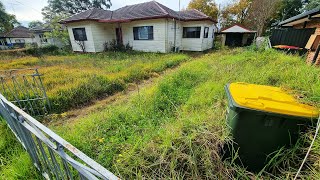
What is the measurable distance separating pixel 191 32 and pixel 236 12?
19142 millimetres

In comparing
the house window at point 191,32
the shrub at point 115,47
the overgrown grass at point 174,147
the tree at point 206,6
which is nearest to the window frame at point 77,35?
the shrub at point 115,47

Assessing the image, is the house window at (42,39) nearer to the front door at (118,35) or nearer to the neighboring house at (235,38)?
the front door at (118,35)

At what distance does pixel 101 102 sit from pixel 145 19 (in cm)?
931

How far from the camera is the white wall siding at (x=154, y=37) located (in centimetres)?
1159

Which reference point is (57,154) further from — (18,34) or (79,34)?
(18,34)

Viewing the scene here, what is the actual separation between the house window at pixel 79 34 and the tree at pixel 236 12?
82.9 feet

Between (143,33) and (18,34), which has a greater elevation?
(18,34)

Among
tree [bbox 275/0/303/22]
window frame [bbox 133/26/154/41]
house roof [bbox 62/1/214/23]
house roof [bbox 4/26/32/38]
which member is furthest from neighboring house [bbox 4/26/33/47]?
tree [bbox 275/0/303/22]

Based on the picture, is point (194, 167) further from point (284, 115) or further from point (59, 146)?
point (59, 146)

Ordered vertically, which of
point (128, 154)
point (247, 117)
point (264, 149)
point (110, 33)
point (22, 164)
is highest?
point (110, 33)

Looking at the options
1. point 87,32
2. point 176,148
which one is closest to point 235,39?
point 87,32

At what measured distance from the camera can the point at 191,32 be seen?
44.7ft

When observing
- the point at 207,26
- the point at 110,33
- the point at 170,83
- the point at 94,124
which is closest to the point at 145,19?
the point at 110,33

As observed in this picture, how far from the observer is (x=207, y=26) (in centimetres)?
1358
